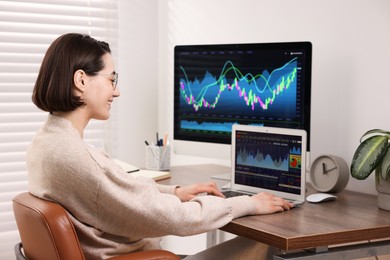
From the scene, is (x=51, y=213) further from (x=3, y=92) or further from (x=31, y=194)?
(x=3, y=92)

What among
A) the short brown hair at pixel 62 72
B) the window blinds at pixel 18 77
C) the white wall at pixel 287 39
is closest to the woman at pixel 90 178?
the short brown hair at pixel 62 72

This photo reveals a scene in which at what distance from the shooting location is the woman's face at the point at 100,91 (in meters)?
1.75

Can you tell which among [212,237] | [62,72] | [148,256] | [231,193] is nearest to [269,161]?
[231,193]

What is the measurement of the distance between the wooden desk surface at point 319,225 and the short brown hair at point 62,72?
585mm

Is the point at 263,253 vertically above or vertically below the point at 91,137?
below

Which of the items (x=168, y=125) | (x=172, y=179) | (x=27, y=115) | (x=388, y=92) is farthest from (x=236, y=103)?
(x=27, y=115)

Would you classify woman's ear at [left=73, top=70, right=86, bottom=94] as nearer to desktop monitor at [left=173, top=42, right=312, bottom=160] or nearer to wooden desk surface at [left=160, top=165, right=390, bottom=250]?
wooden desk surface at [left=160, top=165, right=390, bottom=250]

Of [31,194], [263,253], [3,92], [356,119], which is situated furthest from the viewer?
[3,92]

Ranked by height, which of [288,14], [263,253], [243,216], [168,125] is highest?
[288,14]

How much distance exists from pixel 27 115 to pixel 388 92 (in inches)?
65.5

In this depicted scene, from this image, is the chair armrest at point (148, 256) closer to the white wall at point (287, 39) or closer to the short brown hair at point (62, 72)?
the short brown hair at point (62, 72)

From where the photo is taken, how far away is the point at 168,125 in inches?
129

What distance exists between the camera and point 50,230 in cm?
153

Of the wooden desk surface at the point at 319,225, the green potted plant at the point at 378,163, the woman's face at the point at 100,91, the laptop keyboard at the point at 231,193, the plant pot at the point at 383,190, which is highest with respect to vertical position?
the woman's face at the point at 100,91
